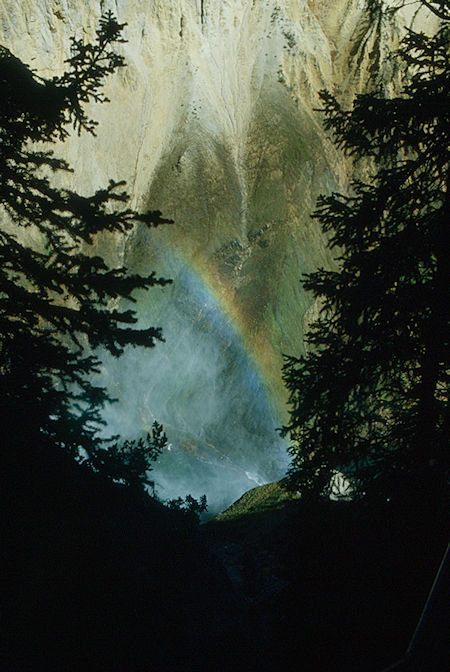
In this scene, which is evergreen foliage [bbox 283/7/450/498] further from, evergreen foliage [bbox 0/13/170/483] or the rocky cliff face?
the rocky cliff face

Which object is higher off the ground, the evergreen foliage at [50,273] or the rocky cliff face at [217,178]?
the rocky cliff face at [217,178]

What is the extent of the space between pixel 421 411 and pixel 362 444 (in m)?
0.90

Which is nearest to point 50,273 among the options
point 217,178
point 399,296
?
point 399,296

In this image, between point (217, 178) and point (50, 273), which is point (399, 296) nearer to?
A: point (50, 273)

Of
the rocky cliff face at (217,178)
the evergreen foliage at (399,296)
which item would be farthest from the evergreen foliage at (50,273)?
the rocky cliff face at (217,178)

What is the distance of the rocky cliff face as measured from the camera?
25.0m

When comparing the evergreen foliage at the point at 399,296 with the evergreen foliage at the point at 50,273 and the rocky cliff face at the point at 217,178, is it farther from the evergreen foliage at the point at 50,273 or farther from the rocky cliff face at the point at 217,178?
the rocky cliff face at the point at 217,178

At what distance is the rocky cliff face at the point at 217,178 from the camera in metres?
25.0

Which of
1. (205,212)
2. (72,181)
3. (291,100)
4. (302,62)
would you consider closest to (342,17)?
(302,62)

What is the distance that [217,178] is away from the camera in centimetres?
3031

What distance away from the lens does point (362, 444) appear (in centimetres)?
592

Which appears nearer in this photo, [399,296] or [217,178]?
[399,296]

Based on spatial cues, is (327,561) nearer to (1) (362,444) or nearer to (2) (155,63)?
(1) (362,444)

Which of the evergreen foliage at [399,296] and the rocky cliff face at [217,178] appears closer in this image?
the evergreen foliage at [399,296]
